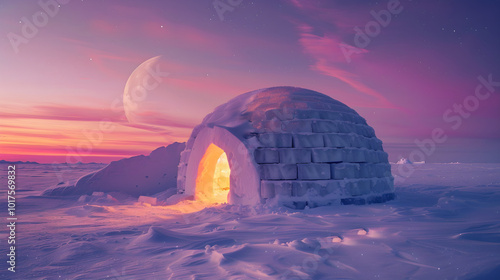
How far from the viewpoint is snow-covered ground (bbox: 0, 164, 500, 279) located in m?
3.44

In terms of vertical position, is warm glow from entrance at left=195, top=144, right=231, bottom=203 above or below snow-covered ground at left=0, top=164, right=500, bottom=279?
above

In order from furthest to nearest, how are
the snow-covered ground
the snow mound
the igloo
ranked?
the snow mound
the igloo
the snow-covered ground

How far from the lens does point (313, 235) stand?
193 inches

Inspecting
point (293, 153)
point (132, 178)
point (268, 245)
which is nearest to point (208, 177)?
point (293, 153)

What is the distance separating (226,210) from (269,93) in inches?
144

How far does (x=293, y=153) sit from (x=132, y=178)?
8.76 meters

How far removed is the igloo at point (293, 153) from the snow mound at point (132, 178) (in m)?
5.06

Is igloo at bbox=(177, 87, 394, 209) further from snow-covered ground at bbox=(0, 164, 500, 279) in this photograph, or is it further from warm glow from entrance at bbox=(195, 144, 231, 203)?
snow-covered ground at bbox=(0, 164, 500, 279)

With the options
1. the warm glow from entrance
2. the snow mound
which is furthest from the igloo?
the snow mound

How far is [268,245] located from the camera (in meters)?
4.32

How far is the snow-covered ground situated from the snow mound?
6023 mm

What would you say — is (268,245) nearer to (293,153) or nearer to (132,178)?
(293,153)

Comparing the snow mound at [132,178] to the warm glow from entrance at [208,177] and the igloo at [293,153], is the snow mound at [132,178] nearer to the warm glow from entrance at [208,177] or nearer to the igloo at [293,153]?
the warm glow from entrance at [208,177]

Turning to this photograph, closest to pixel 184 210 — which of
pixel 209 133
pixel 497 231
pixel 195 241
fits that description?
pixel 209 133
